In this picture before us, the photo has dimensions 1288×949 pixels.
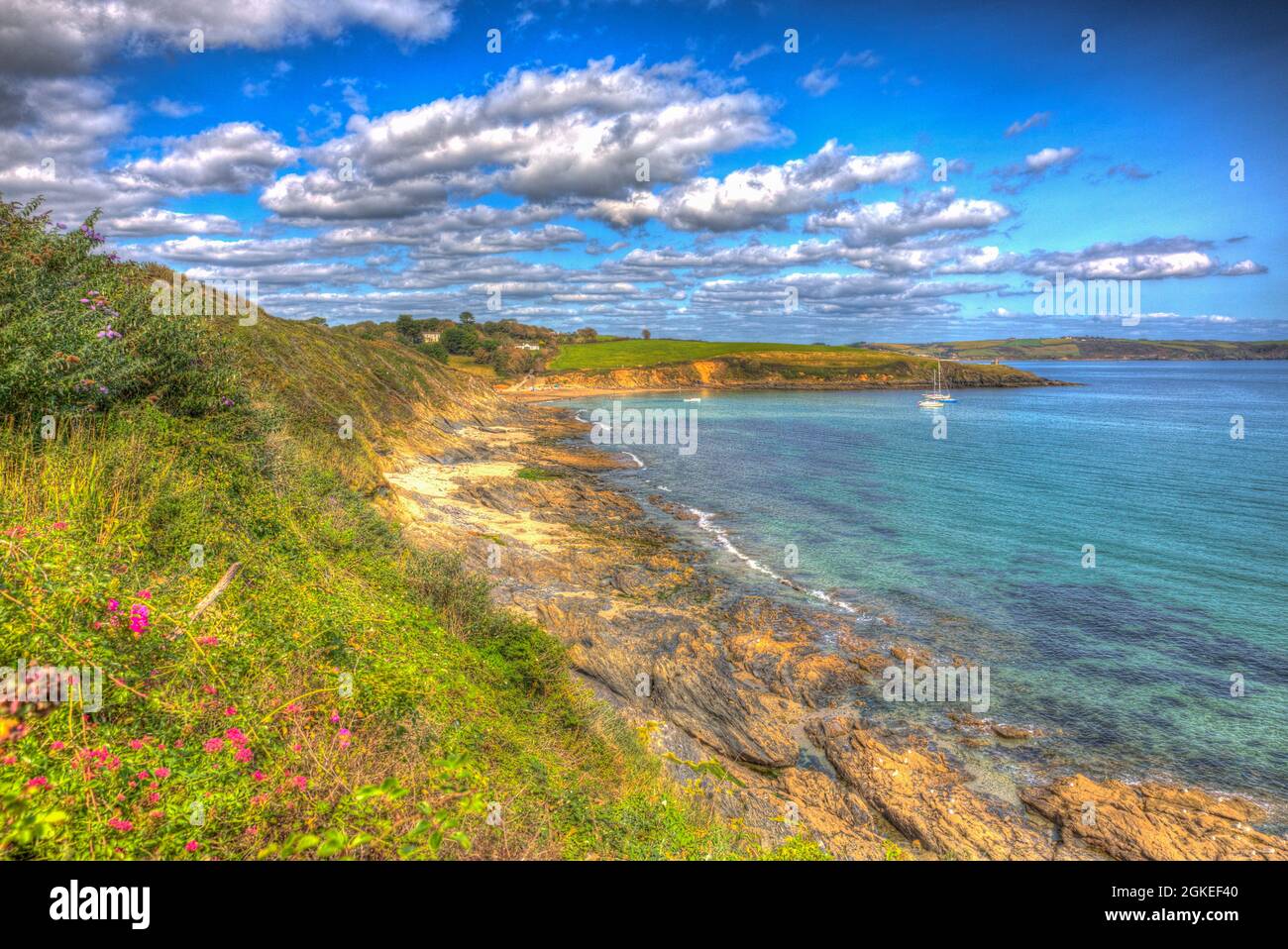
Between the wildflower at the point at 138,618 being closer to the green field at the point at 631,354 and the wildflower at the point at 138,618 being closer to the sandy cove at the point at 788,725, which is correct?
the sandy cove at the point at 788,725

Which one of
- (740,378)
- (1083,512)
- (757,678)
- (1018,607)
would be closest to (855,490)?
(1083,512)

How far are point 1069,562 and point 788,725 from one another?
58.9ft

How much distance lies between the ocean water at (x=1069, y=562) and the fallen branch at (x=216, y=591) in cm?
1515

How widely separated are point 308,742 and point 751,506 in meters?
31.3

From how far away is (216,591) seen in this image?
7246mm

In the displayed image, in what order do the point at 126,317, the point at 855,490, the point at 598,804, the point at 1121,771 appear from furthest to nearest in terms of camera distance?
the point at 855,490 → the point at 1121,771 → the point at 126,317 → the point at 598,804

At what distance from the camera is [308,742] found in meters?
5.52

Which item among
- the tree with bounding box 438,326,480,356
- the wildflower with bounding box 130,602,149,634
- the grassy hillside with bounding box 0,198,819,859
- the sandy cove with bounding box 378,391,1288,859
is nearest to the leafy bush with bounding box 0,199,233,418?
the grassy hillside with bounding box 0,198,819,859

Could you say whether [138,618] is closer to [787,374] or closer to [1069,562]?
[1069,562]

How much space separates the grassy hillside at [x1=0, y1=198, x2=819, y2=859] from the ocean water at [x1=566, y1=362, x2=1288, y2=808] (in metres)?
11.1

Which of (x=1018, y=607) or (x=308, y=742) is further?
(x=1018, y=607)

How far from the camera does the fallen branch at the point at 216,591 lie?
6.62m

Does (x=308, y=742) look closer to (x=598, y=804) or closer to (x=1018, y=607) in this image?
(x=598, y=804)

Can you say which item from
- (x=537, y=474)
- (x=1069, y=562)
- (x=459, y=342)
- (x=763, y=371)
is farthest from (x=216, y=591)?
(x=763, y=371)
